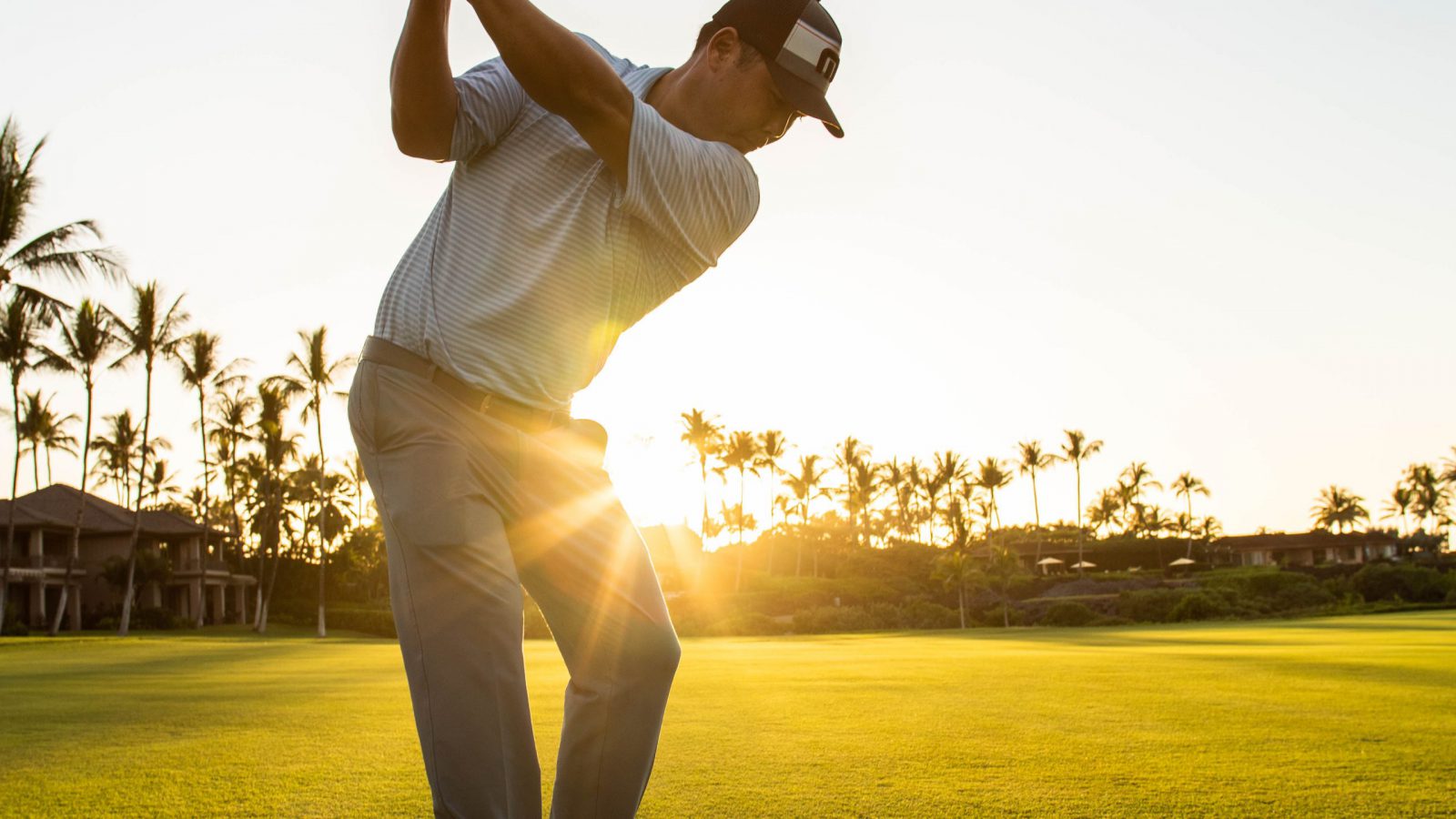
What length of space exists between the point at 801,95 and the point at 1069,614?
159 feet

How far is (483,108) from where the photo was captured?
2141mm

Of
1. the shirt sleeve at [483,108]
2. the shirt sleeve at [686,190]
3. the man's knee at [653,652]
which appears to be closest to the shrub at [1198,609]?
the man's knee at [653,652]

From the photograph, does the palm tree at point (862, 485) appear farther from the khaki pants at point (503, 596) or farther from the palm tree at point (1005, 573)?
the khaki pants at point (503, 596)

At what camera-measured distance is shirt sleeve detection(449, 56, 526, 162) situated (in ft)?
6.95

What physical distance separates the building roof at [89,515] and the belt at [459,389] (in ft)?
203

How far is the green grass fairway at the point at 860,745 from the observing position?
13.3 ft

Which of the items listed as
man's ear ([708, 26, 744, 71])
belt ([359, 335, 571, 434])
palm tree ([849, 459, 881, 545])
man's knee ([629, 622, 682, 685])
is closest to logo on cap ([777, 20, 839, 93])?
man's ear ([708, 26, 744, 71])

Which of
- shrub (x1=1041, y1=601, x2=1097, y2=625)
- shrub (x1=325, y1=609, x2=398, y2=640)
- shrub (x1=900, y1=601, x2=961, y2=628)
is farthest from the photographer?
shrub (x1=900, y1=601, x2=961, y2=628)

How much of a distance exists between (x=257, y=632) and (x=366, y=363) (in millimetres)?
51226

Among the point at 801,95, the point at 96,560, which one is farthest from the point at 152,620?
the point at 801,95

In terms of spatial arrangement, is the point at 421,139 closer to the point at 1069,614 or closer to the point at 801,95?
the point at 801,95

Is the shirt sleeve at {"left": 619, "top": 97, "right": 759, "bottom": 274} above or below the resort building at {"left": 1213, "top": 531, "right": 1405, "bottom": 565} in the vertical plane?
above

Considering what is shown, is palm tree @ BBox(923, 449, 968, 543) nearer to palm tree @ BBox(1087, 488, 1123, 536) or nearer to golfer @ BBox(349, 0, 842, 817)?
palm tree @ BBox(1087, 488, 1123, 536)

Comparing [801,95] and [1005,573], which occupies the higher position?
[801,95]
